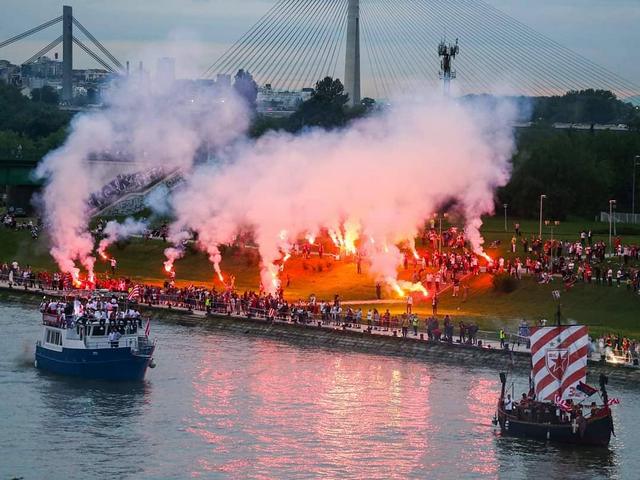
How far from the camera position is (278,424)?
59000mm

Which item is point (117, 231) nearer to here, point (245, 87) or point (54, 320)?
point (245, 87)

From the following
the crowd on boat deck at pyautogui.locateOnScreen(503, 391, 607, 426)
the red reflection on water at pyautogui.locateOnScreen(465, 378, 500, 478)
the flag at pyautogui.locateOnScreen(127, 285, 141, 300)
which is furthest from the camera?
the flag at pyautogui.locateOnScreen(127, 285, 141, 300)

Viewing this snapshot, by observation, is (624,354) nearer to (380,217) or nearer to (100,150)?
(380,217)

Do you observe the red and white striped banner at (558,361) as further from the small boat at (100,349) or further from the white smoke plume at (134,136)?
the white smoke plume at (134,136)

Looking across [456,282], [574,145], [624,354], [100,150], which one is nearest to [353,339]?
[456,282]

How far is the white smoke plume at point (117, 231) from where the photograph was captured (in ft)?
351

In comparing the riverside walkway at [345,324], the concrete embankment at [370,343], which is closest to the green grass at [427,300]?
the riverside walkway at [345,324]

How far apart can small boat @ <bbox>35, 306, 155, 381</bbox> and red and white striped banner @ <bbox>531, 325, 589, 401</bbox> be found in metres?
18.1

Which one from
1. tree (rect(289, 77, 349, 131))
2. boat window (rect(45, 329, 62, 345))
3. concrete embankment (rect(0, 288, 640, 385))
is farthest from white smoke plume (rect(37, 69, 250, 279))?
boat window (rect(45, 329, 62, 345))

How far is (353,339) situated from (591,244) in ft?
57.3

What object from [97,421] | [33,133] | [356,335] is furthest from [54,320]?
[33,133]

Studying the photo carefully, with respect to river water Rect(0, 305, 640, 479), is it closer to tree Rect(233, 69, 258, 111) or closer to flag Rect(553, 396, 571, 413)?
flag Rect(553, 396, 571, 413)

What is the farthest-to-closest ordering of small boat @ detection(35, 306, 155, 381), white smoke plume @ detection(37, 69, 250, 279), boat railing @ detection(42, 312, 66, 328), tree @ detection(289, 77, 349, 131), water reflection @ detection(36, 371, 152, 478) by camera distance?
1. tree @ detection(289, 77, 349, 131)
2. white smoke plume @ detection(37, 69, 250, 279)
3. boat railing @ detection(42, 312, 66, 328)
4. small boat @ detection(35, 306, 155, 381)
5. water reflection @ detection(36, 371, 152, 478)

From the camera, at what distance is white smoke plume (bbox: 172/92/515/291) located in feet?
312
